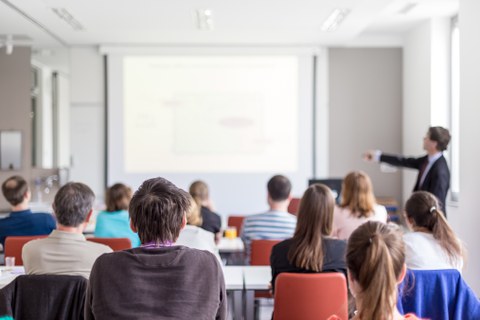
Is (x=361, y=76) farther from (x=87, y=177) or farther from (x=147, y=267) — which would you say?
(x=147, y=267)

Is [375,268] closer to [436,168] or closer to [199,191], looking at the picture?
[199,191]

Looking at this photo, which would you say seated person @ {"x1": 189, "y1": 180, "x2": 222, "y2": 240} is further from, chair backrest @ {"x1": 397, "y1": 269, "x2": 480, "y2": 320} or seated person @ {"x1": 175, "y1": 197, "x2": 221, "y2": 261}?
chair backrest @ {"x1": 397, "y1": 269, "x2": 480, "y2": 320}

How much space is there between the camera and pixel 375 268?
1.74m

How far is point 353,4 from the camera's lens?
6.49 metres

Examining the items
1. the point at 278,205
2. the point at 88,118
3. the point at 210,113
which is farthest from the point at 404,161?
the point at 88,118

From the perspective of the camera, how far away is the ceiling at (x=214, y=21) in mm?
6512

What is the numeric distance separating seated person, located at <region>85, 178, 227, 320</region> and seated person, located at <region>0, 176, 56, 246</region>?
2.94 m

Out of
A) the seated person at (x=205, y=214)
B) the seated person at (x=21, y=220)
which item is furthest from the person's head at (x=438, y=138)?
the seated person at (x=21, y=220)

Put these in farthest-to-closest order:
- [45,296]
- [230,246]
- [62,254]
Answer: [230,246] → [62,254] → [45,296]

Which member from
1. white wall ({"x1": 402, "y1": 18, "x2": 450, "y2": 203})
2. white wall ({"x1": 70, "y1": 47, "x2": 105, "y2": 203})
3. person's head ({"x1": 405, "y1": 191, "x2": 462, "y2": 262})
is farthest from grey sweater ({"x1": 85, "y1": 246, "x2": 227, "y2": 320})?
white wall ({"x1": 70, "y1": 47, "x2": 105, "y2": 203})

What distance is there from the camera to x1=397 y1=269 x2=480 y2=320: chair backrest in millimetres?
2803

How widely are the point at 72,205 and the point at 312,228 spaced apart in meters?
1.30

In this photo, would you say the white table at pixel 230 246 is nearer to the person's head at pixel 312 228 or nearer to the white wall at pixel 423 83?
the person's head at pixel 312 228

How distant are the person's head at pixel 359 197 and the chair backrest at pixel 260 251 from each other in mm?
719
